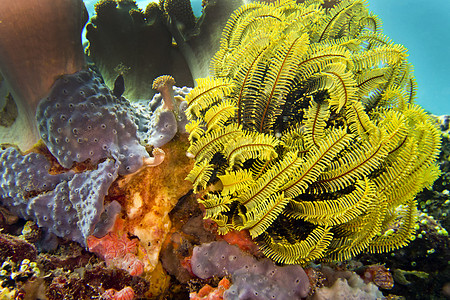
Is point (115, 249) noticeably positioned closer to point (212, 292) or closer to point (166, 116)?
point (212, 292)

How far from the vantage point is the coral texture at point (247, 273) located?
2145 mm

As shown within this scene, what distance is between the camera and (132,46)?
511cm

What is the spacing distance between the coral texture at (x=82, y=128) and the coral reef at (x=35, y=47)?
0.22 metres

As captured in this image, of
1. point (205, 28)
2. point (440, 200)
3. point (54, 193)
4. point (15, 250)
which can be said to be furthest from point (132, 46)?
point (440, 200)

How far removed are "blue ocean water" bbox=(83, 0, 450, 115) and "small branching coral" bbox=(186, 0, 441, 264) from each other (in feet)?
175

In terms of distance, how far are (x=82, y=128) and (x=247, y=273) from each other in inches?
89.6

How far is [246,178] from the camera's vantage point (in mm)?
2016

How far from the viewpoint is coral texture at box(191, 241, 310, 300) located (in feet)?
7.04

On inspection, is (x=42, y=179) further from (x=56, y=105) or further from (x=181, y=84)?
(x=181, y=84)

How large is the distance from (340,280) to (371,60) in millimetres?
2275

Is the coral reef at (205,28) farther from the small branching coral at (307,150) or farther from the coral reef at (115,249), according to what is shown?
the coral reef at (115,249)

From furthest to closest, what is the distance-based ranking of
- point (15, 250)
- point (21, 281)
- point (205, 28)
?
point (205, 28) → point (15, 250) → point (21, 281)

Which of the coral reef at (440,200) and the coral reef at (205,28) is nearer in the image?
the coral reef at (440,200)

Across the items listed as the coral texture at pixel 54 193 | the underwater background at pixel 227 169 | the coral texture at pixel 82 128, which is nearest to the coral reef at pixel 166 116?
the underwater background at pixel 227 169
